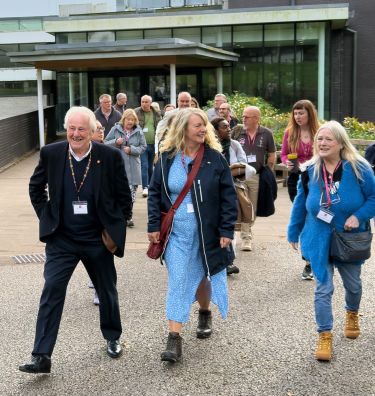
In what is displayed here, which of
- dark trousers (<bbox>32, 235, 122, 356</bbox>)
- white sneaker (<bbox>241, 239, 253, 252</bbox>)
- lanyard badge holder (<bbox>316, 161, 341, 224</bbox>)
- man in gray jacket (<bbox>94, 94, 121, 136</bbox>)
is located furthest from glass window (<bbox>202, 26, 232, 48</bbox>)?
dark trousers (<bbox>32, 235, 122, 356</bbox>)

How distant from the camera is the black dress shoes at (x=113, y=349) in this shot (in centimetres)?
482

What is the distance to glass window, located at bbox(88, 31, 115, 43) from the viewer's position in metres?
25.0

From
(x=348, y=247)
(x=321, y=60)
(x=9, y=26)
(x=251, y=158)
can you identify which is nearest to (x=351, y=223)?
(x=348, y=247)

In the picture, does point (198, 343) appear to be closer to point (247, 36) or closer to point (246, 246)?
point (246, 246)

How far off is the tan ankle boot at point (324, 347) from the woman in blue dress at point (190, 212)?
86 cm

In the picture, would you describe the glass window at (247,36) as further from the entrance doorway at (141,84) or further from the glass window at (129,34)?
the glass window at (129,34)

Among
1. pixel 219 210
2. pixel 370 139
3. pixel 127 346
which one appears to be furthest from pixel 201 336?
pixel 370 139

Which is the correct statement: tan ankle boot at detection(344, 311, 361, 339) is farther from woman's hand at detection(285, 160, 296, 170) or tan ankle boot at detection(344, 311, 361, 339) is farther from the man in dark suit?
woman's hand at detection(285, 160, 296, 170)

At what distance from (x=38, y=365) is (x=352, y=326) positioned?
7.70ft

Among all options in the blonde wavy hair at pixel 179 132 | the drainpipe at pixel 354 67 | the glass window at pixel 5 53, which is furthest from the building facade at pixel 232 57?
the blonde wavy hair at pixel 179 132

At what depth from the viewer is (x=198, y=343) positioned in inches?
202

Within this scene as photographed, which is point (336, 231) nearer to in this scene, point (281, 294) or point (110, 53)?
point (281, 294)

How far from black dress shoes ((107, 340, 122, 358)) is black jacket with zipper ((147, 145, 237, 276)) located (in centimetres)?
83

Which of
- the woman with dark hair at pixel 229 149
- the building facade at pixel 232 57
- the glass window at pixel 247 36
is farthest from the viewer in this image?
the glass window at pixel 247 36
